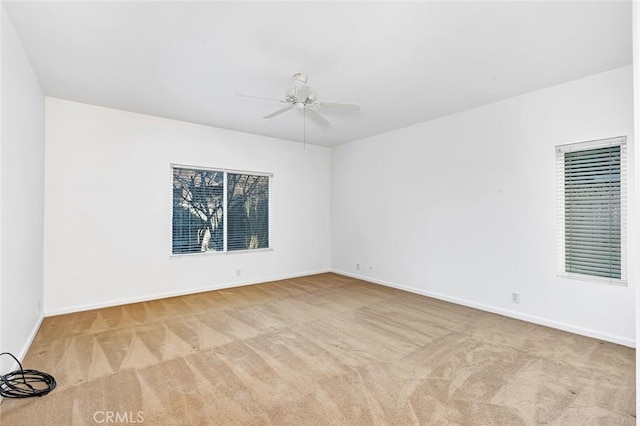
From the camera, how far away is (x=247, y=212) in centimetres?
570

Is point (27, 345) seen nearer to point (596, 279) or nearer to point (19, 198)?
point (19, 198)

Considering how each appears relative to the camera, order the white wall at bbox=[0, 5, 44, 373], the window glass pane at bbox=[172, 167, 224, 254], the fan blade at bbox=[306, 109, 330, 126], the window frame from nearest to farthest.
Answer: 1. the white wall at bbox=[0, 5, 44, 373]
2. the fan blade at bbox=[306, 109, 330, 126]
3. the window frame
4. the window glass pane at bbox=[172, 167, 224, 254]

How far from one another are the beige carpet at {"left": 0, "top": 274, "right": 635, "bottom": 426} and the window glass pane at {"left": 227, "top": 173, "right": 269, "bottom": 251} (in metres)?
1.70

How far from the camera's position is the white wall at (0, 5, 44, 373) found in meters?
2.29

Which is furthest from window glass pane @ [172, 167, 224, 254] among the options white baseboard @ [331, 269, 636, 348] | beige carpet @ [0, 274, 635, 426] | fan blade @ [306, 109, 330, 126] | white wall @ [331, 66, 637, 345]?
white baseboard @ [331, 269, 636, 348]

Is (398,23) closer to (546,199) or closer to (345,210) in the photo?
(546,199)

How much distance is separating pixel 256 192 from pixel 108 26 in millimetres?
3597

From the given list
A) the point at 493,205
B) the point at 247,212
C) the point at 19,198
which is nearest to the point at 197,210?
the point at 247,212

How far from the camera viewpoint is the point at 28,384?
2.29m

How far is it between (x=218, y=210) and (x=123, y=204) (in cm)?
140

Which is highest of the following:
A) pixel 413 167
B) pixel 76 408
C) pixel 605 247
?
pixel 413 167

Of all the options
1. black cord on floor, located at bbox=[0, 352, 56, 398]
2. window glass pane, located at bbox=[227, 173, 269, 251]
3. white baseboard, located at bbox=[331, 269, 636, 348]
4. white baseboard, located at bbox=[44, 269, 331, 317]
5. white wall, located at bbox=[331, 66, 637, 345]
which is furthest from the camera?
window glass pane, located at bbox=[227, 173, 269, 251]

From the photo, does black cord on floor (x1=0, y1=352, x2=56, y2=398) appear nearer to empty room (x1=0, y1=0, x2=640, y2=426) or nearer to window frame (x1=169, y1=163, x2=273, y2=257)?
empty room (x1=0, y1=0, x2=640, y2=426)

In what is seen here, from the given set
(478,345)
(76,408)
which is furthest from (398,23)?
(76,408)
